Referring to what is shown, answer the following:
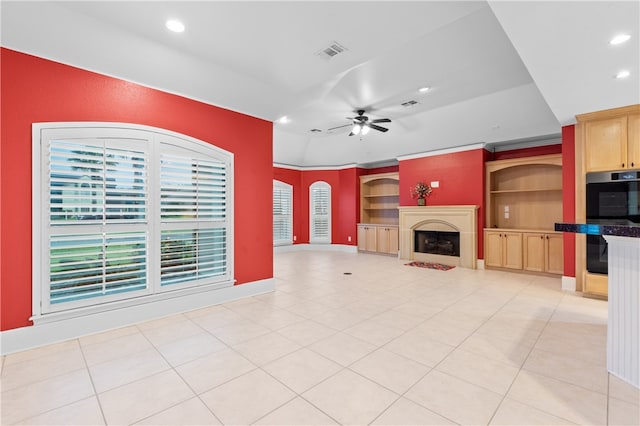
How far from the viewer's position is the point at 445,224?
7.21 meters

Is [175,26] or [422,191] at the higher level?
[175,26]

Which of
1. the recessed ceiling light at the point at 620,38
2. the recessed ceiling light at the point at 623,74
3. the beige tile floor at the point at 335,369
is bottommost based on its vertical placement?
the beige tile floor at the point at 335,369

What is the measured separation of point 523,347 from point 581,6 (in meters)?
2.84

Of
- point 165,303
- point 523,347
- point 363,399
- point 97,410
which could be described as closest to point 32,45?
point 165,303

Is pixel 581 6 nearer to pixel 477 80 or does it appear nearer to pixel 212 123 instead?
pixel 477 80

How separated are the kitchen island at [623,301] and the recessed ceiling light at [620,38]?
165 cm

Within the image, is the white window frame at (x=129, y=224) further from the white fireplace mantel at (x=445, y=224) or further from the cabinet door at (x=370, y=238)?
the cabinet door at (x=370, y=238)

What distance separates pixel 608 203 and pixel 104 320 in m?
6.76

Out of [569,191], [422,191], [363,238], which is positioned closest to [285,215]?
[363,238]

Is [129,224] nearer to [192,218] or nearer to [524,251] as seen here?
[192,218]

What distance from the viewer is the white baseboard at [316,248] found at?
9.48 m

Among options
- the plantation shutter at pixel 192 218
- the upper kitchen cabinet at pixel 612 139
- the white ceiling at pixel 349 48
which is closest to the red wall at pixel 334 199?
the white ceiling at pixel 349 48

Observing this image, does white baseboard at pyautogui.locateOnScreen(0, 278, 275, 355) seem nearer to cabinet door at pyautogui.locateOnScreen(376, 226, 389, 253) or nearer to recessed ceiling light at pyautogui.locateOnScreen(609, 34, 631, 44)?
recessed ceiling light at pyautogui.locateOnScreen(609, 34, 631, 44)

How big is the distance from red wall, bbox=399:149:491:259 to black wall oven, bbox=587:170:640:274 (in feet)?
7.85
